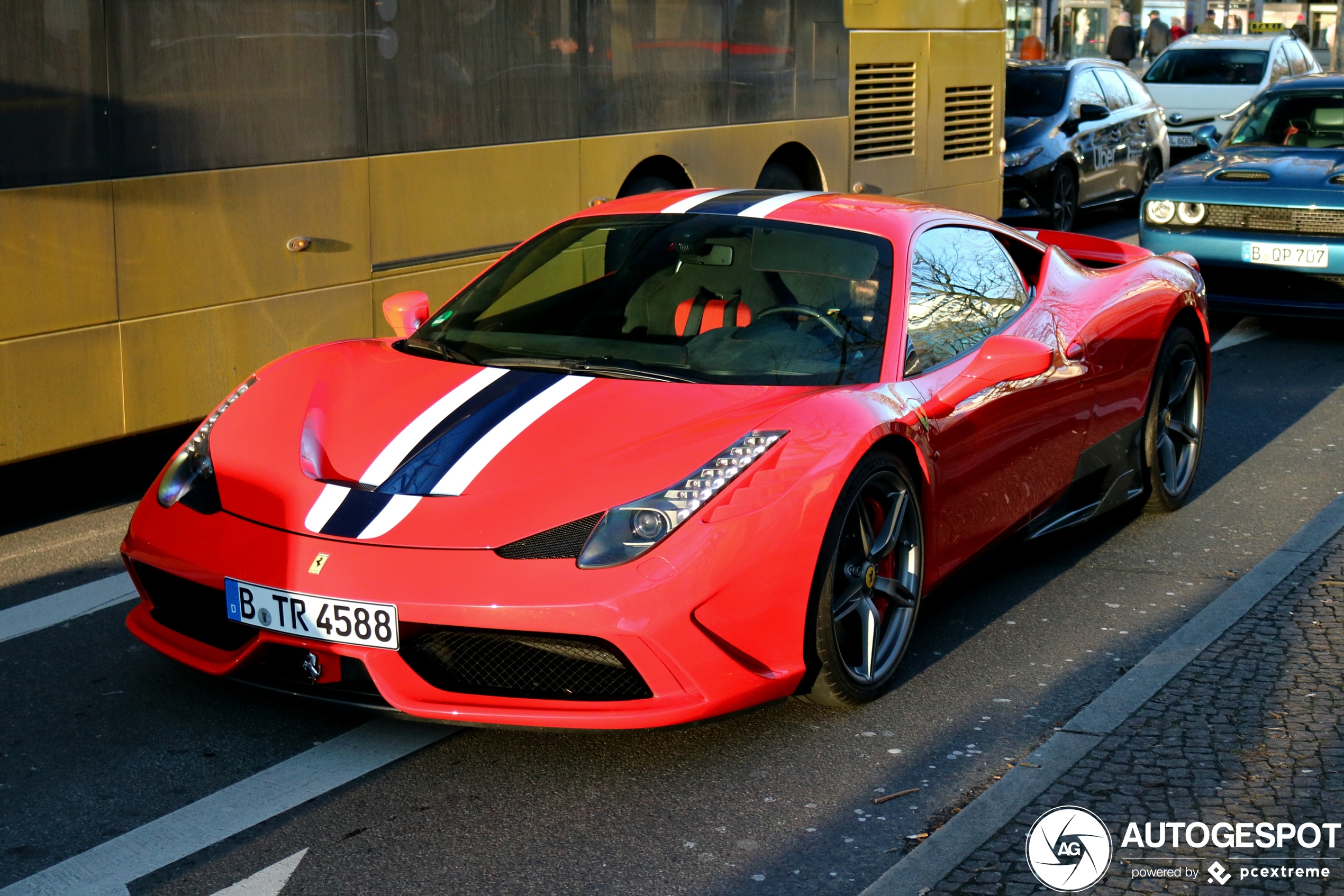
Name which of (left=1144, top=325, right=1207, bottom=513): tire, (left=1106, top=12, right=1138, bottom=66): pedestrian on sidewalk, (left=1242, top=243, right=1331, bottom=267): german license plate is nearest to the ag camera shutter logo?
(left=1144, top=325, right=1207, bottom=513): tire

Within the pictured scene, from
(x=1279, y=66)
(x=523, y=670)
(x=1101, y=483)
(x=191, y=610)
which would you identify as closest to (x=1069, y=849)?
(x=523, y=670)

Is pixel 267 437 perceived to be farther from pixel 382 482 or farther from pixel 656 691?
pixel 656 691

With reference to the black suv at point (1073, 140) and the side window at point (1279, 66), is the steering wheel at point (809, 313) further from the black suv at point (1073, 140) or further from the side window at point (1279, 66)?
the side window at point (1279, 66)

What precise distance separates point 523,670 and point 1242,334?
813 centimetres

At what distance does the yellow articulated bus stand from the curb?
3.88m

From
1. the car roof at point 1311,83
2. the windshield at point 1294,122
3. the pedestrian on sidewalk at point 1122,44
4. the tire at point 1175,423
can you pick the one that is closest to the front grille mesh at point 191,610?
the tire at point 1175,423

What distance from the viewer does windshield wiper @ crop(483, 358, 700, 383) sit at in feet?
14.4

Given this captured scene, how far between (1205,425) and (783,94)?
328 centimetres

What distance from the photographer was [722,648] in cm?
372

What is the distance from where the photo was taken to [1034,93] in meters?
15.6

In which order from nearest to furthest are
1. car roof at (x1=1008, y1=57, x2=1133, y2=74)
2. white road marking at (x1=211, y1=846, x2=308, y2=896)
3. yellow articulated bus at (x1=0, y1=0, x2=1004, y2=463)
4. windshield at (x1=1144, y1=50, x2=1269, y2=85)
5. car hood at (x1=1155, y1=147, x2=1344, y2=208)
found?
white road marking at (x1=211, y1=846, x2=308, y2=896)
yellow articulated bus at (x1=0, y1=0, x2=1004, y2=463)
car hood at (x1=1155, y1=147, x2=1344, y2=208)
car roof at (x1=1008, y1=57, x2=1133, y2=74)
windshield at (x1=1144, y1=50, x2=1269, y2=85)

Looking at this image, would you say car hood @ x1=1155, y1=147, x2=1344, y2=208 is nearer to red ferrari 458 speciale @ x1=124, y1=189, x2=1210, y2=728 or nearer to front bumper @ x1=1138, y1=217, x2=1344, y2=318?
front bumper @ x1=1138, y1=217, x2=1344, y2=318

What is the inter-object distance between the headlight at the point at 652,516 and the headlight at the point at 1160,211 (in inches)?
300

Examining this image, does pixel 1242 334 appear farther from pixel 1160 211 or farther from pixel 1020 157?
pixel 1020 157
